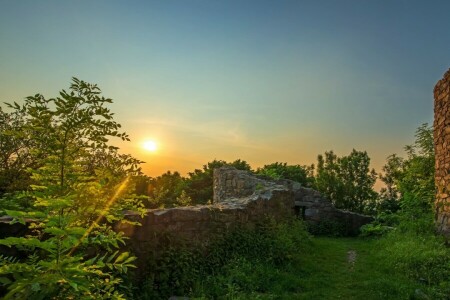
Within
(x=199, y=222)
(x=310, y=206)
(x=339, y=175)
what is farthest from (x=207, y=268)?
(x=339, y=175)

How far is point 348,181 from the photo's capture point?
24969 mm

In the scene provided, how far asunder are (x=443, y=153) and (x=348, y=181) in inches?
619

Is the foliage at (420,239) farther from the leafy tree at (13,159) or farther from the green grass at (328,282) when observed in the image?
the leafy tree at (13,159)

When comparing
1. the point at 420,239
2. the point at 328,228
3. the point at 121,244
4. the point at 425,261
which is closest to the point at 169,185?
the point at 328,228

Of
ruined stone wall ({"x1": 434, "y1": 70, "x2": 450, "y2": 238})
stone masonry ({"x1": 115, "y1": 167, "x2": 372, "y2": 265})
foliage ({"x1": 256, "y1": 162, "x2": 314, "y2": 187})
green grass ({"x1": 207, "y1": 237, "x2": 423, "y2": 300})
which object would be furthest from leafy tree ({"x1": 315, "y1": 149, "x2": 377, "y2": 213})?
green grass ({"x1": 207, "y1": 237, "x2": 423, "y2": 300})

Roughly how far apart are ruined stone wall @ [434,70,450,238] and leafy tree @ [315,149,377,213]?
1309 cm

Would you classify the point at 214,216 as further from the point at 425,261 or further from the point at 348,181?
the point at 348,181

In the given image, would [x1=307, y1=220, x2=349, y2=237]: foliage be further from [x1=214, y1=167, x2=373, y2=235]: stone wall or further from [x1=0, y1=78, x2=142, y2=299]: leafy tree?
[x1=0, y1=78, x2=142, y2=299]: leafy tree

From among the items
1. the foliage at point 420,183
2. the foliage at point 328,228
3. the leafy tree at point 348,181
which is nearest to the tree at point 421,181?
the foliage at point 420,183

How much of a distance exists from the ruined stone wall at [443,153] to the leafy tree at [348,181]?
13092 mm

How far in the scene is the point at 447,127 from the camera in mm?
9391

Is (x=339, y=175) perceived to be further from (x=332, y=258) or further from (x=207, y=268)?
(x=207, y=268)

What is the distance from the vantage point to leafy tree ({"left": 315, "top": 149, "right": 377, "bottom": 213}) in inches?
925

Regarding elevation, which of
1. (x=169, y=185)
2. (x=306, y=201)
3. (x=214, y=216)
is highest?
(x=169, y=185)
